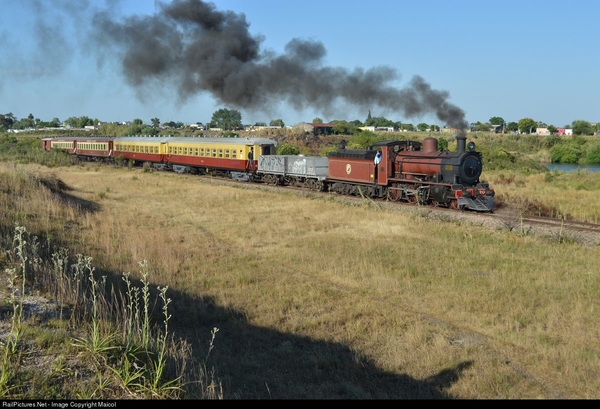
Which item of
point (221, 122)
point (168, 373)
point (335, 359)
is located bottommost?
point (335, 359)

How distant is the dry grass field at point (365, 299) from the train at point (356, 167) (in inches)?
94.1

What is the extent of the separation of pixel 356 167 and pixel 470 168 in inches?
262

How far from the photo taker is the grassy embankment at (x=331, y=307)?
6.66 m

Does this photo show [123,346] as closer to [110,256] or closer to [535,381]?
[535,381]

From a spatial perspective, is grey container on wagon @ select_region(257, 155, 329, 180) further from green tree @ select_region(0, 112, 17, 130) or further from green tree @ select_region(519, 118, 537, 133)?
green tree @ select_region(0, 112, 17, 130)

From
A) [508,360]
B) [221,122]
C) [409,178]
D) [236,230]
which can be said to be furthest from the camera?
[221,122]

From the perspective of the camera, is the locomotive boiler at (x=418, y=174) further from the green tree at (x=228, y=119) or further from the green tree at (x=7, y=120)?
the green tree at (x=7, y=120)

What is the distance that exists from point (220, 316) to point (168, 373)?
3832 millimetres

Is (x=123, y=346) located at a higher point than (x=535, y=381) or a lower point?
higher

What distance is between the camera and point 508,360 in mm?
7801

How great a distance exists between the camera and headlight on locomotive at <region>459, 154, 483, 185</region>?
2048 cm

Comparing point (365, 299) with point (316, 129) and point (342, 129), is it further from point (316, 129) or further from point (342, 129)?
point (342, 129)

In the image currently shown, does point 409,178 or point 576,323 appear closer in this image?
point 576,323

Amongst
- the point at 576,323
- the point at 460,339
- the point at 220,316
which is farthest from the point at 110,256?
the point at 576,323
